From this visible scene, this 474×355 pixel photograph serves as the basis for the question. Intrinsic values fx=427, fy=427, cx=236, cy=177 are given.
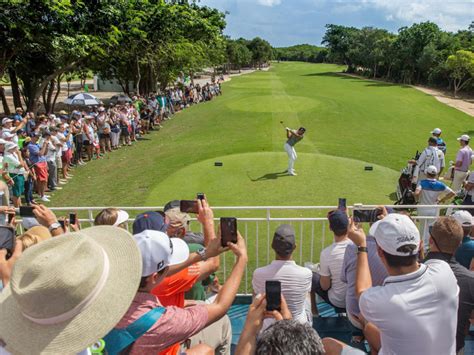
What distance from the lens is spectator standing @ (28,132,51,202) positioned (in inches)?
443

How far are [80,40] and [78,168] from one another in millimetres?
6821

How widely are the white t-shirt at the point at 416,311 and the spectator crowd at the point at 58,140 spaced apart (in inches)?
313

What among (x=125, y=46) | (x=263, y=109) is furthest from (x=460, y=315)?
(x=263, y=109)

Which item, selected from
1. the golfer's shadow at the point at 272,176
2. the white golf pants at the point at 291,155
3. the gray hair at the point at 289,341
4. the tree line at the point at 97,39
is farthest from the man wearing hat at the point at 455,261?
the tree line at the point at 97,39

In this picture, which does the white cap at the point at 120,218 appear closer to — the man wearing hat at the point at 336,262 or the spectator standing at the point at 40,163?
the man wearing hat at the point at 336,262

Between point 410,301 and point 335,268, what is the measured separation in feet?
6.45

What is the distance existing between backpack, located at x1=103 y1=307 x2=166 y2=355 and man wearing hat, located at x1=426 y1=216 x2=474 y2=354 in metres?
2.63

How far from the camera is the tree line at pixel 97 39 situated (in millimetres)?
17422

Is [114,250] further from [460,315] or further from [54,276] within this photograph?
[460,315]

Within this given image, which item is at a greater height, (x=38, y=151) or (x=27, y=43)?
(x=27, y=43)

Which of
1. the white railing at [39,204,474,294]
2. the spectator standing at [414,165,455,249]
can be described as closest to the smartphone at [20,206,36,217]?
the white railing at [39,204,474,294]

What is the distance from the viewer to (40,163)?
1153 cm

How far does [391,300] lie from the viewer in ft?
9.42

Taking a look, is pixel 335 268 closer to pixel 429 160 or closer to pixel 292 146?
pixel 429 160
